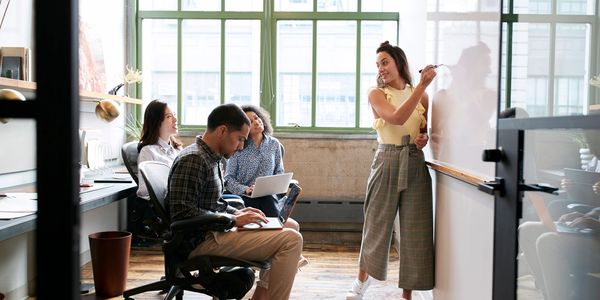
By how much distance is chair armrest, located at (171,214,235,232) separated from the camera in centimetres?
232

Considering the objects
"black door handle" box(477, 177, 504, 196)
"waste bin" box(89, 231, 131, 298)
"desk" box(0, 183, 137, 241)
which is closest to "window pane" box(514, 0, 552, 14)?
"black door handle" box(477, 177, 504, 196)

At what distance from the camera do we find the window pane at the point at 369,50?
5484 mm

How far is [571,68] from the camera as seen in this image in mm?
1157

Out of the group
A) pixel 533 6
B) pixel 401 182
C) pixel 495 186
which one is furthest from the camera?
pixel 401 182

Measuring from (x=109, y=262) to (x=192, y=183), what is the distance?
54.8 inches

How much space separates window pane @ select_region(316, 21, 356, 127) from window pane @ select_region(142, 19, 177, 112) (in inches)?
60.2

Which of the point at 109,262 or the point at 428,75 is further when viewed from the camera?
the point at 109,262

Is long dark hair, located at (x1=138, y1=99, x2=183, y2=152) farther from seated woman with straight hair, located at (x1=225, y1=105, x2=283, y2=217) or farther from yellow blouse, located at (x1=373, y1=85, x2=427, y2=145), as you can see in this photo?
yellow blouse, located at (x1=373, y1=85, x2=427, y2=145)

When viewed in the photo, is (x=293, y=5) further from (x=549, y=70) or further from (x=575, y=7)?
(x=575, y=7)

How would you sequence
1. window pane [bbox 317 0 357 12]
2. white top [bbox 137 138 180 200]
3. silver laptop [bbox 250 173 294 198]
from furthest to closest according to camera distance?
window pane [bbox 317 0 357 12] → white top [bbox 137 138 180 200] → silver laptop [bbox 250 173 294 198]

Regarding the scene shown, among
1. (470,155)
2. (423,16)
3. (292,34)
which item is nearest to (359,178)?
(292,34)

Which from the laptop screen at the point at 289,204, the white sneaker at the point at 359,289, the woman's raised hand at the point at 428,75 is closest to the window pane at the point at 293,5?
the laptop screen at the point at 289,204

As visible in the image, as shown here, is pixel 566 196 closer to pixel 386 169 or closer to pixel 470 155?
pixel 470 155

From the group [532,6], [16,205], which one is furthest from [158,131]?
[532,6]
